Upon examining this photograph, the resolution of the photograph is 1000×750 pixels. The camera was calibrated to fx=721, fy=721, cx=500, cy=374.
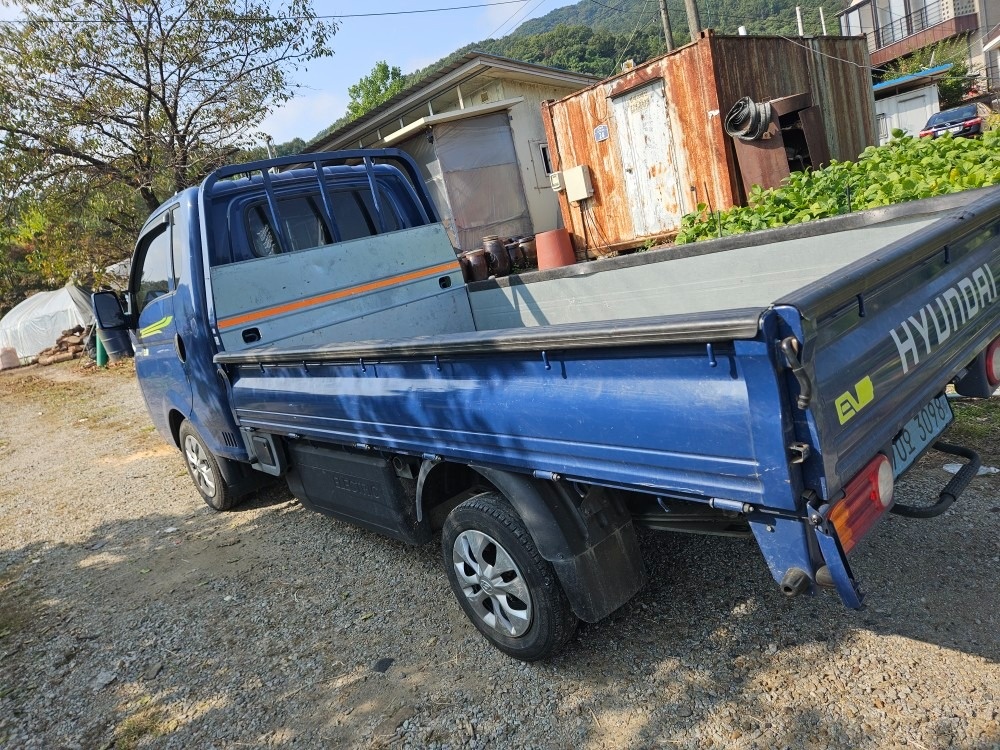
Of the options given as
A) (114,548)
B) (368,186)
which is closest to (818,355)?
(368,186)

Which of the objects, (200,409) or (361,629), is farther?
(200,409)

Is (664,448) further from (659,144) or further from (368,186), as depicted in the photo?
(659,144)

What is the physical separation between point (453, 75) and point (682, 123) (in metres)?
7.14

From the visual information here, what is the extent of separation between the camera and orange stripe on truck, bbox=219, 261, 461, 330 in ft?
14.5

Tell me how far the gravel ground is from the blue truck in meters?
0.29

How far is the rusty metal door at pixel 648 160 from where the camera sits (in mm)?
10164

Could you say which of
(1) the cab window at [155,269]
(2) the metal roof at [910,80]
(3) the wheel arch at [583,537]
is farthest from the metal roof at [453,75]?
(2) the metal roof at [910,80]

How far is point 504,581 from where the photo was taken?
2934mm

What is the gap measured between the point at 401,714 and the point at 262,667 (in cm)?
89

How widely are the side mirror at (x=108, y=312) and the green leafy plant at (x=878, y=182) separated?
469 cm

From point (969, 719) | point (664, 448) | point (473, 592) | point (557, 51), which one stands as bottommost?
point (969, 719)

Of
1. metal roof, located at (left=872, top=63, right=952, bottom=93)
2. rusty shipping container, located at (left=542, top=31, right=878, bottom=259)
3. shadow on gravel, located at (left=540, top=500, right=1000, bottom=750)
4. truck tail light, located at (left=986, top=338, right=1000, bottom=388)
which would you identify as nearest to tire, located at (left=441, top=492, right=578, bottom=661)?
shadow on gravel, located at (left=540, top=500, right=1000, bottom=750)

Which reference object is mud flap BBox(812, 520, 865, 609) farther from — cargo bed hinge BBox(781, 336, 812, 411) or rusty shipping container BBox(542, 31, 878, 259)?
rusty shipping container BBox(542, 31, 878, 259)

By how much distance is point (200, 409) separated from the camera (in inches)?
191
